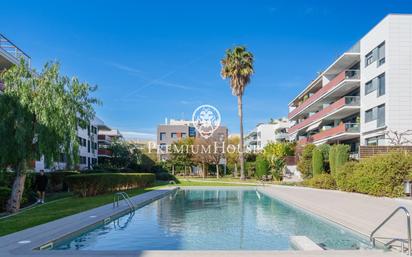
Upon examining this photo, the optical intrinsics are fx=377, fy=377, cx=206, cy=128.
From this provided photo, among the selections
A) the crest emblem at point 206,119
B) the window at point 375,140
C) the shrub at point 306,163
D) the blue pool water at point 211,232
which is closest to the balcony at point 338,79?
the window at point 375,140

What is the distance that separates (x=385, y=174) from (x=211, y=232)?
40.9 feet

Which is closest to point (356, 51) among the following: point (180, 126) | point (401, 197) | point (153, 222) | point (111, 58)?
point (401, 197)

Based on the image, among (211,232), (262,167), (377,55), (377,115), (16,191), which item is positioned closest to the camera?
(211,232)

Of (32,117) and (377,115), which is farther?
(377,115)

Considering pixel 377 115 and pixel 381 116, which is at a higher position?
pixel 377 115

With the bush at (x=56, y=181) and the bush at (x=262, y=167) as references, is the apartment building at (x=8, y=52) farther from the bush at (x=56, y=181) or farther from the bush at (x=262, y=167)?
the bush at (x=262, y=167)

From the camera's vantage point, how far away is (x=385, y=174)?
64.5 ft

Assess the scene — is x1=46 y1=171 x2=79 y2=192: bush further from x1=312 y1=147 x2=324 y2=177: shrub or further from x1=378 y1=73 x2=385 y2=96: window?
x1=378 y1=73 x2=385 y2=96: window

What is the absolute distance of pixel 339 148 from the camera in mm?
29516

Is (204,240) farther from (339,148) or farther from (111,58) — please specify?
(111,58)

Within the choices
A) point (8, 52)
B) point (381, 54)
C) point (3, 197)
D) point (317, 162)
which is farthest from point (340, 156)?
point (8, 52)

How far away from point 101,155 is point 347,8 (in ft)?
156

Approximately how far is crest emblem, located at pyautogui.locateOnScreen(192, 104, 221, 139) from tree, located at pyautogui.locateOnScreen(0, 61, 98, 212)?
40144mm

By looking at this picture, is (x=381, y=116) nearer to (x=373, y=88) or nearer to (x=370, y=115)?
(x=370, y=115)
